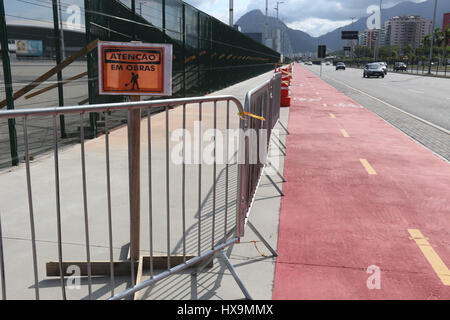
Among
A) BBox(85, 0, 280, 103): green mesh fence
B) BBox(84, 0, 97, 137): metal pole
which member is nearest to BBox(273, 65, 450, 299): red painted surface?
BBox(84, 0, 97, 137): metal pole

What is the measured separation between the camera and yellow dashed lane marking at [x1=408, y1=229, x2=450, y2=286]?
12.0 ft

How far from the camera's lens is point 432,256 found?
159 inches

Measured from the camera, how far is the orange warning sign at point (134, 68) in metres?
3.49

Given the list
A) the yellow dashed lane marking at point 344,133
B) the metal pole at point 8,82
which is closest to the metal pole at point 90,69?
the metal pole at point 8,82

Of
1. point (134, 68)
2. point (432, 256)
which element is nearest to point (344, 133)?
point (432, 256)

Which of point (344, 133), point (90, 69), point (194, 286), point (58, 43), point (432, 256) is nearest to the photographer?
point (194, 286)

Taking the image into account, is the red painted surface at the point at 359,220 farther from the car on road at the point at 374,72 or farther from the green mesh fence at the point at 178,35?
the car on road at the point at 374,72

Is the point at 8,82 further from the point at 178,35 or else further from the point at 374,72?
the point at 374,72

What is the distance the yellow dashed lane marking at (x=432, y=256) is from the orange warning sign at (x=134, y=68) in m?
2.87

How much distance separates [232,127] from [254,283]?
7983 millimetres

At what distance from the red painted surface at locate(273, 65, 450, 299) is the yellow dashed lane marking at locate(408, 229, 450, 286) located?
5 cm

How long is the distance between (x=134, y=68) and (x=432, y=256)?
3.29m

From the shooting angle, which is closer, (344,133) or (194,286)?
(194,286)

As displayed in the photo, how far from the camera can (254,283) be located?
346cm
